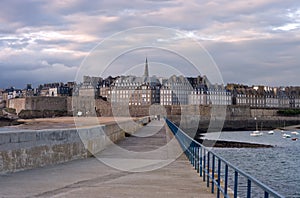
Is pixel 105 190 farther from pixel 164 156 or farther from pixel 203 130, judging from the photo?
pixel 203 130

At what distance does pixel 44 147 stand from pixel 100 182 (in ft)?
7.39

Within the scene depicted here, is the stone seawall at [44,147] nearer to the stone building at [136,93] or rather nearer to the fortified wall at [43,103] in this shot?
the stone building at [136,93]

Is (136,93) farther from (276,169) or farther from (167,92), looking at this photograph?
(276,169)

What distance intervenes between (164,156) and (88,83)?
67.5m

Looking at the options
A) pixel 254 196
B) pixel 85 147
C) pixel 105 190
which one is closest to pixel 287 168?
pixel 254 196

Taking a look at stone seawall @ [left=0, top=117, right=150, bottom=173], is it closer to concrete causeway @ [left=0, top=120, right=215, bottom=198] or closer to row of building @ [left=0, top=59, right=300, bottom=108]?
concrete causeway @ [left=0, top=120, right=215, bottom=198]

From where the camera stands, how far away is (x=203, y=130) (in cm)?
8962

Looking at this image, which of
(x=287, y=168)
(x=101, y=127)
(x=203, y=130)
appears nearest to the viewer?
(x=101, y=127)

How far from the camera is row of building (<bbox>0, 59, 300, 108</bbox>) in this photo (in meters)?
58.0

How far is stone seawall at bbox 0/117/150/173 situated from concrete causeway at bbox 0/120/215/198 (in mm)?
237

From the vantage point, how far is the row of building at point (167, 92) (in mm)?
58031

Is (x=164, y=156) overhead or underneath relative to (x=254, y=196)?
overhead

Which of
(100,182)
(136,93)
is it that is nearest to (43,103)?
(136,93)

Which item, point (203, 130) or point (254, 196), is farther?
point (203, 130)
